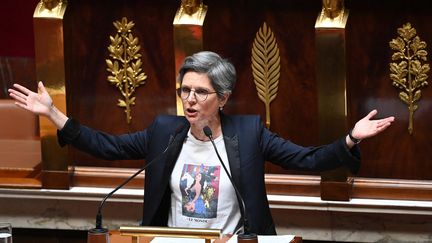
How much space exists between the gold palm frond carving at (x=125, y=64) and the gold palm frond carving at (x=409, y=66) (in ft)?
3.25

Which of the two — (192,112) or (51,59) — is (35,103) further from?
(51,59)

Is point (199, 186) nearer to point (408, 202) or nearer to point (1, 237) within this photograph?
point (1, 237)

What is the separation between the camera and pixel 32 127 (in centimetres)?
474

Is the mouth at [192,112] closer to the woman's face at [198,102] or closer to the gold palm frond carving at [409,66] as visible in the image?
the woman's face at [198,102]

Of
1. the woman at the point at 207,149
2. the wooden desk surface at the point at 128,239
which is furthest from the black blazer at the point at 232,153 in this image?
the wooden desk surface at the point at 128,239

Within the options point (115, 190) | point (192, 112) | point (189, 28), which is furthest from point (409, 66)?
point (115, 190)

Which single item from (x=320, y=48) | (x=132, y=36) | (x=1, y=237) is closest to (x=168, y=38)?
(x=132, y=36)

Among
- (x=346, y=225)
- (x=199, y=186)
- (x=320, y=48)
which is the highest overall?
(x=320, y=48)

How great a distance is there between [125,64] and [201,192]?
3.57ft

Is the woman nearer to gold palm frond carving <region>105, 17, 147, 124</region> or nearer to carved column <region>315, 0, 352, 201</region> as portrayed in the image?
Answer: carved column <region>315, 0, 352, 201</region>

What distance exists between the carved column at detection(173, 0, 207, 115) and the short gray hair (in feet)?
2.31

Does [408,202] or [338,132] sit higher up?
[338,132]

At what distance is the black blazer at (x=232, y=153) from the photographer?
3639 millimetres

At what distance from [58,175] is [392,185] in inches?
51.7
